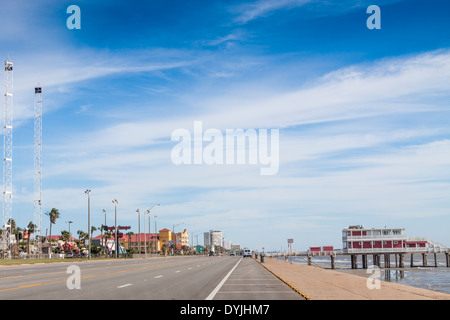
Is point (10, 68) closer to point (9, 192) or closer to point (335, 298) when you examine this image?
point (9, 192)

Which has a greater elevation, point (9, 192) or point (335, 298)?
point (9, 192)

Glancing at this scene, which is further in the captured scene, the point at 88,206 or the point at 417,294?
the point at 88,206

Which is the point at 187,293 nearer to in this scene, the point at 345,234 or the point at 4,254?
the point at 4,254

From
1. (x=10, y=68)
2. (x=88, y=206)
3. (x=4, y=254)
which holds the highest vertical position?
(x=10, y=68)
